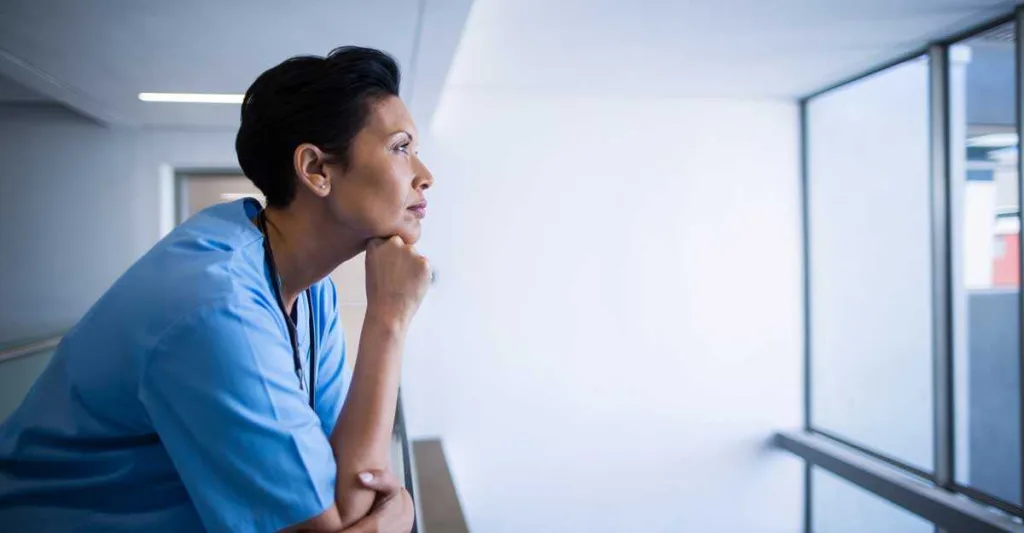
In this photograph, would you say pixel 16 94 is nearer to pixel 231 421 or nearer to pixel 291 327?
pixel 291 327

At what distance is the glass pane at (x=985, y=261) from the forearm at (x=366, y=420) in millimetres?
3140

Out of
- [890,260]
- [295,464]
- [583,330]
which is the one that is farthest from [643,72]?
[295,464]

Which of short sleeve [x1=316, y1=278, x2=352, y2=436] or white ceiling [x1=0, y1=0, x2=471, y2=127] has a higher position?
white ceiling [x1=0, y1=0, x2=471, y2=127]

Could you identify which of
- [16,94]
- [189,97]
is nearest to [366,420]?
[189,97]

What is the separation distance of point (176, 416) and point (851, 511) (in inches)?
Result: 177

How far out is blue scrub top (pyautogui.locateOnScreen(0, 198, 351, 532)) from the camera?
31.6 inches

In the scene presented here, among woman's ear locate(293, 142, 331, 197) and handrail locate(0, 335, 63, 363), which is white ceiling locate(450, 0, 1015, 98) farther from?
handrail locate(0, 335, 63, 363)

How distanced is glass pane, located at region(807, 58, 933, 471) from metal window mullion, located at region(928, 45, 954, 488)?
14.3 inches

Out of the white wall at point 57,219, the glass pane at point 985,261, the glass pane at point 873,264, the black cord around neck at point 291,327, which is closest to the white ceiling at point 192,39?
the white wall at point 57,219

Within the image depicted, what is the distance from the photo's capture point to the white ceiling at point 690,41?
2869mm

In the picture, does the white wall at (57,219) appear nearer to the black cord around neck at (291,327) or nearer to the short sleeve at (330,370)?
the short sleeve at (330,370)

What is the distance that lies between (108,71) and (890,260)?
3.97 m

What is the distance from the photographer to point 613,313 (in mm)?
4293

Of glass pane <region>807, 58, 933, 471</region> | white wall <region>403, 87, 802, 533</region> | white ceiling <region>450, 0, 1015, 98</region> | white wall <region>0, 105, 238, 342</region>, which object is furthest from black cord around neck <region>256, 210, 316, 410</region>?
glass pane <region>807, 58, 933, 471</region>
